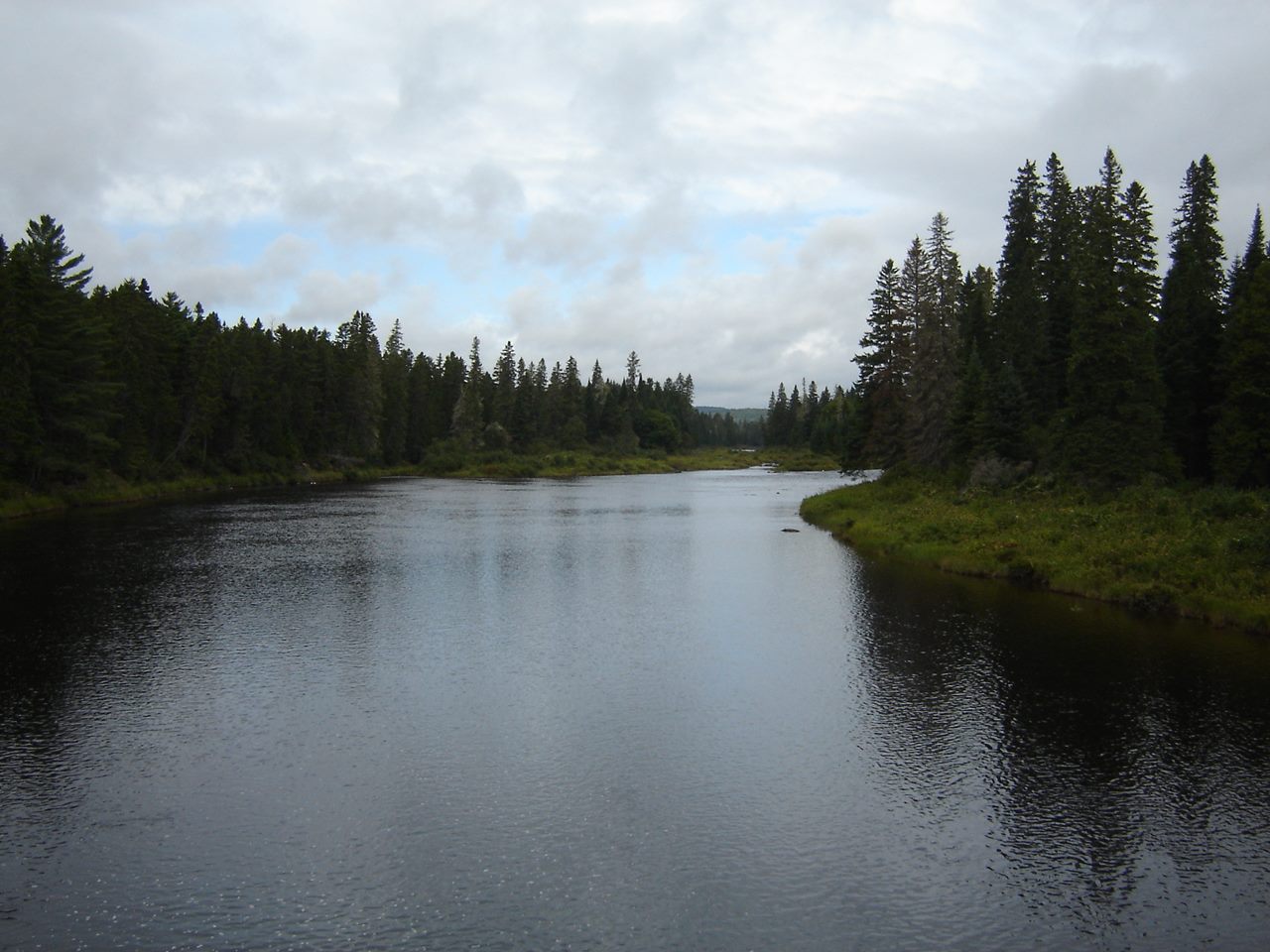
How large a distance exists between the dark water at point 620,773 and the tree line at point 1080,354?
1962 centimetres

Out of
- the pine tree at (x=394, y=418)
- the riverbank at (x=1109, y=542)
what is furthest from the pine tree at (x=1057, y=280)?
the pine tree at (x=394, y=418)

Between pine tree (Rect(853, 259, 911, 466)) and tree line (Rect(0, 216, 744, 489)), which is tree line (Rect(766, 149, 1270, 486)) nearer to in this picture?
pine tree (Rect(853, 259, 911, 466))

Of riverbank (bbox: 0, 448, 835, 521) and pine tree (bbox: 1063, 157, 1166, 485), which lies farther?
riverbank (bbox: 0, 448, 835, 521)

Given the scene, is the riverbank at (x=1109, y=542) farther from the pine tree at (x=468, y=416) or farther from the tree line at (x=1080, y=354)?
the pine tree at (x=468, y=416)

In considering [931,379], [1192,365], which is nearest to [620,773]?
[1192,365]

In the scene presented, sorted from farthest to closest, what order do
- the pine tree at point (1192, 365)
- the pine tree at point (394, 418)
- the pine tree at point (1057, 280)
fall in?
the pine tree at point (394, 418) < the pine tree at point (1057, 280) < the pine tree at point (1192, 365)

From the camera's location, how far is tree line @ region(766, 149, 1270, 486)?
46.8 metres

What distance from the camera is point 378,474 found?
133875mm

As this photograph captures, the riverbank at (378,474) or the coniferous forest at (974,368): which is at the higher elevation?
the coniferous forest at (974,368)

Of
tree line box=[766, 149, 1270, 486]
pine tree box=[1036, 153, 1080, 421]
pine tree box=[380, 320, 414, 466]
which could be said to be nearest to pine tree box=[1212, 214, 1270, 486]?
tree line box=[766, 149, 1270, 486]

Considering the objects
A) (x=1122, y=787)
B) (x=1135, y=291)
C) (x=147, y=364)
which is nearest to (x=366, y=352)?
(x=147, y=364)

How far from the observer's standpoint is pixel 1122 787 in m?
16.5

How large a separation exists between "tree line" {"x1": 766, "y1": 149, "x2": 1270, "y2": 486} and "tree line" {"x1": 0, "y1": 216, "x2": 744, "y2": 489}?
63632mm

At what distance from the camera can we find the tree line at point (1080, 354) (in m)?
46.8
